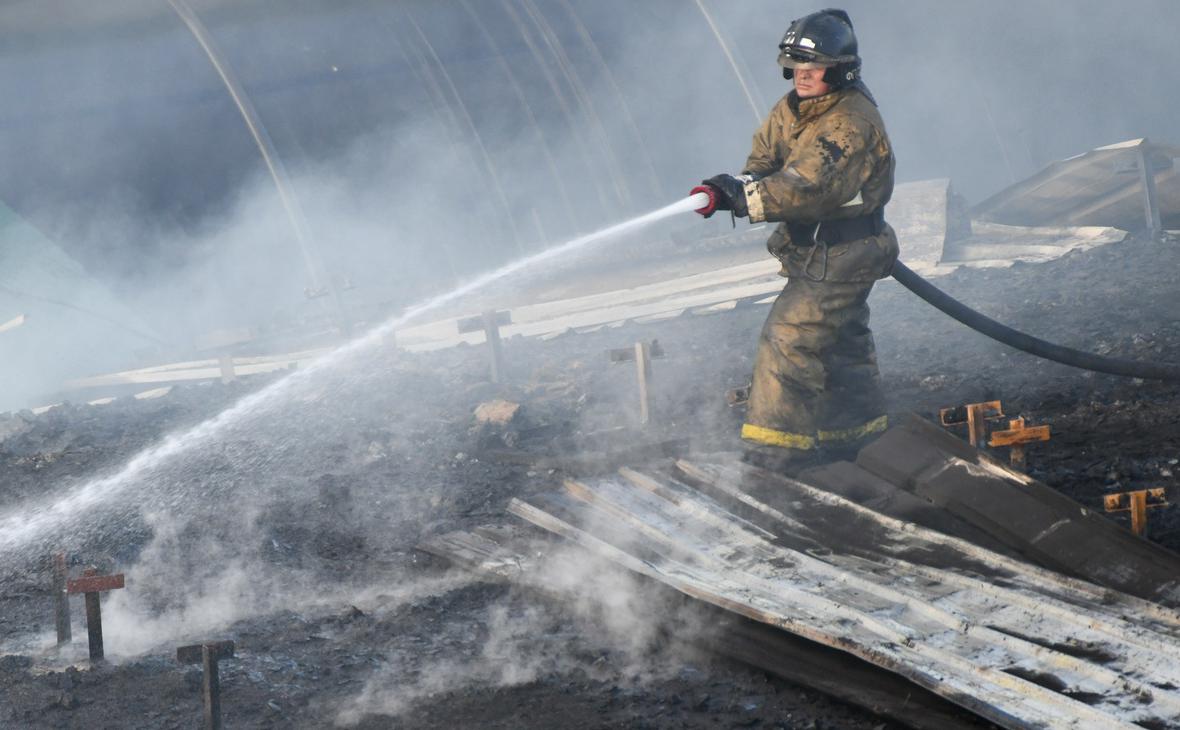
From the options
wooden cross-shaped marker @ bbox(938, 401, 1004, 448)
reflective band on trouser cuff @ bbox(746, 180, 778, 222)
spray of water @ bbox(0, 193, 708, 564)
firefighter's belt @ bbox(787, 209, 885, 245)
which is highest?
reflective band on trouser cuff @ bbox(746, 180, 778, 222)

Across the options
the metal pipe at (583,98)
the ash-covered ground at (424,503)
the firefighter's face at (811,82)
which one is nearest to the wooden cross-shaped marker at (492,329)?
the ash-covered ground at (424,503)

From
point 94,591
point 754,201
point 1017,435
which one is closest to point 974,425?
point 1017,435

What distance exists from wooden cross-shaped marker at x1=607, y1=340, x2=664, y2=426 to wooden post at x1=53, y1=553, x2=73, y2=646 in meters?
3.25

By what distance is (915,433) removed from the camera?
4.84 meters

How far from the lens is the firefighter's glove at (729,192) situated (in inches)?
187

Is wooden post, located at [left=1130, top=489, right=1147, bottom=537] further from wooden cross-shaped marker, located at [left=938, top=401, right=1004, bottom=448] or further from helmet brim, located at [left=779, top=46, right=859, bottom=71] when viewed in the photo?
helmet brim, located at [left=779, top=46, right=859, bottom=71]

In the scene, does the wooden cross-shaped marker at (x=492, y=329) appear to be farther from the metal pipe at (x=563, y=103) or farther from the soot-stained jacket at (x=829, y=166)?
the metal pipe at (x=563, y=103)

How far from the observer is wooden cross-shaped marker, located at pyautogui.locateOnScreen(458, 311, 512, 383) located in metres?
8.50

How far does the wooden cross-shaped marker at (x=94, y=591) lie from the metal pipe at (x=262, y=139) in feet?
30.7

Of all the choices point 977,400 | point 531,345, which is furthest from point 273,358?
point 977,400

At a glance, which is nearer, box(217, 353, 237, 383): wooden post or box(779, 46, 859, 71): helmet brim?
box(779, 46, 859, 71): helmet brim

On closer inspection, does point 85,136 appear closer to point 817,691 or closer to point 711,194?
point 711,194

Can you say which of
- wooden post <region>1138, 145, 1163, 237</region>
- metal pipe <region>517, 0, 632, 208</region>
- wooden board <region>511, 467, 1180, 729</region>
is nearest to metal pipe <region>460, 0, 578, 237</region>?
metal pipe <region>517, 0, 632, 208</region>

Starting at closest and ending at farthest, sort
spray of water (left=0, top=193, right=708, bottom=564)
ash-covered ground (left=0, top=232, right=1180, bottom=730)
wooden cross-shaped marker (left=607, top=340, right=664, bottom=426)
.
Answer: ash-covered ground (left=0, top=232, right=1180, bottom=730) → spray of water (left=0, top=193, right=708, bottom=564) → wooden cross-shaped marker (left=607, top=340, right=664, bottom=426)
